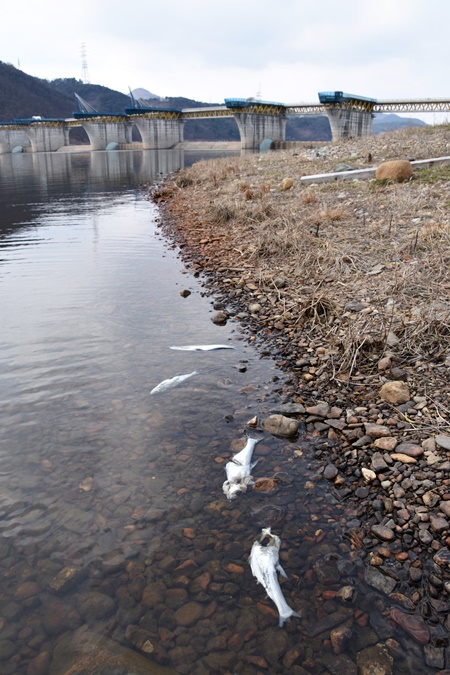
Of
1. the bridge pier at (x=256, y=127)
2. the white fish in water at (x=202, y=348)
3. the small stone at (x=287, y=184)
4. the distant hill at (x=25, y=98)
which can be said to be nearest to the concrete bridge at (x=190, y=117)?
the bridge pier at (x=256, y=127)

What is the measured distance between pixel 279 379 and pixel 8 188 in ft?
90.7

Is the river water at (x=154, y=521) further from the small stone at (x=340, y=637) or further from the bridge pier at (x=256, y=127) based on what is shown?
the bridge pier at (x=256, y=127)

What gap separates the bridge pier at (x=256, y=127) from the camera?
82.1m

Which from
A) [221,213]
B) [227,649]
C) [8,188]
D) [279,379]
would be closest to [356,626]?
[227,649]

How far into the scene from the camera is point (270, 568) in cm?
284

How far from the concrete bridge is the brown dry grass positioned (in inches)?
2230

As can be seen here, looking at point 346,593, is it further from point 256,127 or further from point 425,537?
point 256,127

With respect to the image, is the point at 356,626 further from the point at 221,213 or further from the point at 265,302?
the point at 221,213

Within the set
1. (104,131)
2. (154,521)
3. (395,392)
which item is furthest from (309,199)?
(104,131)

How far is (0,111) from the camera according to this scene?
144 metres

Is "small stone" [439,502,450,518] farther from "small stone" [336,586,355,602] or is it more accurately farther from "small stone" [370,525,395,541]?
"small stone" [336,586,355,602]

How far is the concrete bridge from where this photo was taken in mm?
71250

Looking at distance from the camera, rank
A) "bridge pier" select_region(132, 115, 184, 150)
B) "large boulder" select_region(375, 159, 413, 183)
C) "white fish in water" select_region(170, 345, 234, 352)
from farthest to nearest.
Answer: "bridge pier" select_region(132, 115, 184, 150)
"large boulder" select_region(375, 159, 413, 183)
"white fish in water" select_region(170, 345, 234, 352)

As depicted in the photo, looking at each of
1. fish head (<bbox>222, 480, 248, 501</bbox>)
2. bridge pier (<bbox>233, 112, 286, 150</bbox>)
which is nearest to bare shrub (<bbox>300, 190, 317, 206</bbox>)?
fish head (<bbox>222, 480, 248, 501</bbox>)
